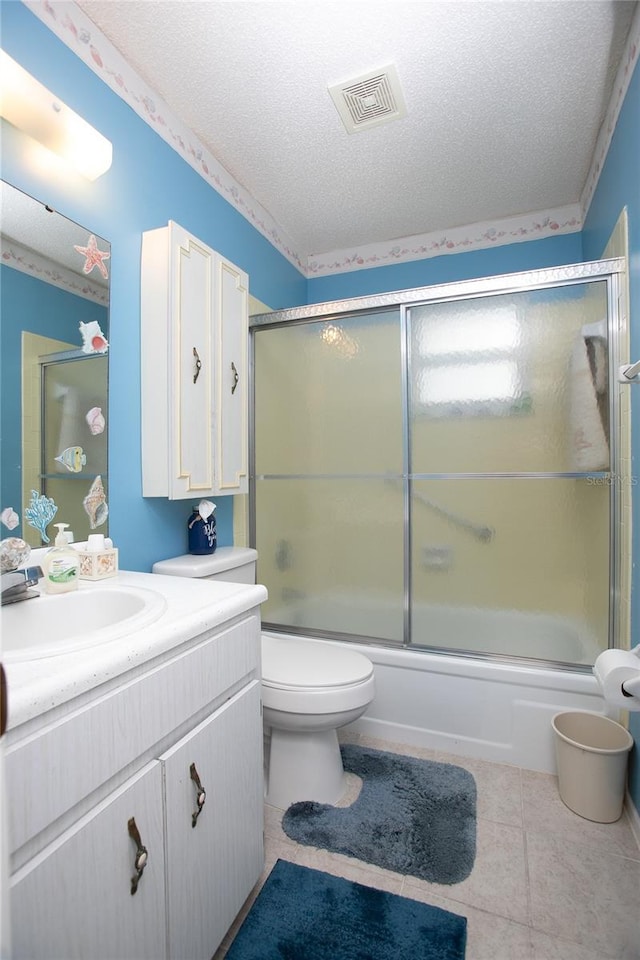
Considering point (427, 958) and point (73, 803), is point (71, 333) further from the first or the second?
point (427, 958)

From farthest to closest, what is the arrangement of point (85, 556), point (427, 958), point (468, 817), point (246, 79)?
point (246, 79) < point (468, 817) < point (85, 556) < point (427, 958)

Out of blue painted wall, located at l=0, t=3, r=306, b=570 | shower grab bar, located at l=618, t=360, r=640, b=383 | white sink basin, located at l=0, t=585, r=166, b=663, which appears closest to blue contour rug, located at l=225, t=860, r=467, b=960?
white sink basin, located at l=0, t=585, r=166, b=663

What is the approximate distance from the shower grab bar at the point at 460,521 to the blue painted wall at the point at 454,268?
1341mm

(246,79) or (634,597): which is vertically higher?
(246,79)

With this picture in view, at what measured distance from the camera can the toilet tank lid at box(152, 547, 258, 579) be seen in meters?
1.63

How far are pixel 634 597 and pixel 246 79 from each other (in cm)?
225

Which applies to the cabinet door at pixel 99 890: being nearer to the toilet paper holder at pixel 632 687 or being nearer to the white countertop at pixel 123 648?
the white countertop at pixel 123 648

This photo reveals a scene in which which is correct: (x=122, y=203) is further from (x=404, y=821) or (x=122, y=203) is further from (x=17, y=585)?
(x=404, y=821)

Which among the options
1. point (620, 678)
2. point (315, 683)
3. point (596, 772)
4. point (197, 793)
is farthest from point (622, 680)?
point (197, 793)

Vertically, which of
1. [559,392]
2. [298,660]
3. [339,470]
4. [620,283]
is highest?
[620,283]

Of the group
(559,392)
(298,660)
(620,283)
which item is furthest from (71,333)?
(620,283)

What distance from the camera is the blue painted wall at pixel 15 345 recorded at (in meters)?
1.14

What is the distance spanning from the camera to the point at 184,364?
1.62 metres

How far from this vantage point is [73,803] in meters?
0.70
